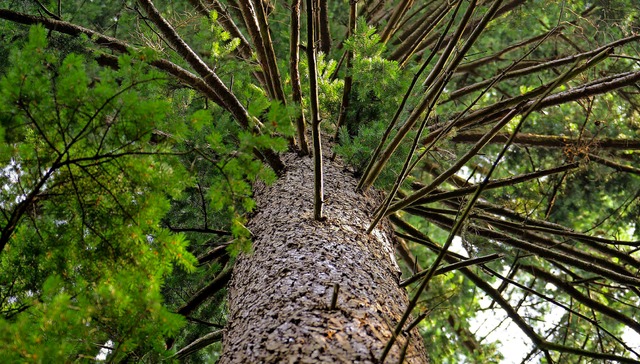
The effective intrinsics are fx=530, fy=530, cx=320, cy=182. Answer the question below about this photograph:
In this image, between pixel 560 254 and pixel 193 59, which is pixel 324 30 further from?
pixel 560 254

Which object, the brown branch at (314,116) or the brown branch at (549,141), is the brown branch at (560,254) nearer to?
the brown branch at (549,141)

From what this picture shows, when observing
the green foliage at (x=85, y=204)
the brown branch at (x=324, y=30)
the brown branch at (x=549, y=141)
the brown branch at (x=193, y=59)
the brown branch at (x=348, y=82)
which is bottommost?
the green foliage at (x=85, y=204)

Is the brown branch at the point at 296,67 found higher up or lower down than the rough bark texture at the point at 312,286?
higher up

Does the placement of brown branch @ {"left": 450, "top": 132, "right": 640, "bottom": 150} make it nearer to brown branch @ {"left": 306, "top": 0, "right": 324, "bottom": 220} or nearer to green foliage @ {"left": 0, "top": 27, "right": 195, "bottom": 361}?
brown branch @ {"left": 306, "top": 0, "right": 324, "bottom": 220}

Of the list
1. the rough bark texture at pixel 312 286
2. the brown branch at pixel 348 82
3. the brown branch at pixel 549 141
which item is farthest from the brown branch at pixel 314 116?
the brown branch at pixel 549 141

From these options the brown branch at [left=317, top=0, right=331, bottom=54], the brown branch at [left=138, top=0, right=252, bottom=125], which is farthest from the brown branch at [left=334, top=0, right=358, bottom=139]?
the brown branch at [left=317, top=0, right=331, bottom=54]

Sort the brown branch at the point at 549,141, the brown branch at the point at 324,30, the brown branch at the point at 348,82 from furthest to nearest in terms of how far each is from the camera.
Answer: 1. the brown branch at the point at 324,30
2. the brown branch at the point at 549,141
3. the brown branch at the point at 348,82

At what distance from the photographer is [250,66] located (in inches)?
146

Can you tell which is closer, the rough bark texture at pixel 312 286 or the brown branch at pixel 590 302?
the rough bark texture at pixel 312 286

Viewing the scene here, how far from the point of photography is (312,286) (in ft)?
6.89

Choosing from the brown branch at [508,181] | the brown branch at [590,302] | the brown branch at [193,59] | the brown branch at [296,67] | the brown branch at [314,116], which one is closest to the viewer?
the brown branch at [314,116]

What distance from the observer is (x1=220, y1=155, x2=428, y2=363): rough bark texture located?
1.78m

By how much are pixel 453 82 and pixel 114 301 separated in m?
6.46

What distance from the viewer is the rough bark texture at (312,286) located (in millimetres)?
1782
